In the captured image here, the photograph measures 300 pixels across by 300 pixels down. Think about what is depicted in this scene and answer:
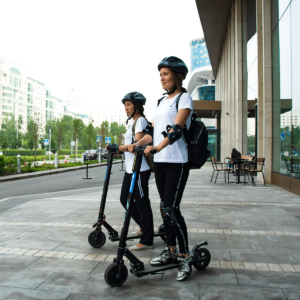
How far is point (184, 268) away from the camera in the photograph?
9.73 feet

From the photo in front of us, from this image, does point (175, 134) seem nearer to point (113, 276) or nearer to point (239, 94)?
point (113, 276)

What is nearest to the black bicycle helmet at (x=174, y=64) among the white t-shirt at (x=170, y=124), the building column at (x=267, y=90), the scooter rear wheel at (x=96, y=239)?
the white t-shirt at (x=170, y=124)

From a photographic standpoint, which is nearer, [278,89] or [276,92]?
[278,89]

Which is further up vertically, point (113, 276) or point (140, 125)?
point (140, 125)

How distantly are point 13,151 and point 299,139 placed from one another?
62551 mm

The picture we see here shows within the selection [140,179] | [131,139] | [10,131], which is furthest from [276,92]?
[10,131]

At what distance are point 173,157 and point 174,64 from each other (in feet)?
2.93

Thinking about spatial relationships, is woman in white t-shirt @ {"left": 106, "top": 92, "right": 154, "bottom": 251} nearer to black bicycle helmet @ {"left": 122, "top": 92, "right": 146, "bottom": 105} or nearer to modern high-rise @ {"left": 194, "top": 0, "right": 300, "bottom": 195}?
black bicycle helmet @ {"left": 122, "top": 92, "right": 146, "bottom": 105}

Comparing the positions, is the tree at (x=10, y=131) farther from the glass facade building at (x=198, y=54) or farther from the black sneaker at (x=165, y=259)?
the black sneaker at (x=165, y=259)

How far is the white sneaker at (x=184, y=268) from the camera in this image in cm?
294

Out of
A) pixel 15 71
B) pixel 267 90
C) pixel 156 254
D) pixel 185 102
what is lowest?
pixel 156 254

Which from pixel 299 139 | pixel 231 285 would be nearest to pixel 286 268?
pixel 231 285

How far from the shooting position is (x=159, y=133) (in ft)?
10.3

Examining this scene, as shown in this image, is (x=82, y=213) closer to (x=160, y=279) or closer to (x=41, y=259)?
(x=41, y=259)
